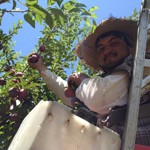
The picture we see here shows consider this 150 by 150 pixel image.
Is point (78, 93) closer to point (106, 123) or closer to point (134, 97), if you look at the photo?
point (106, 123)

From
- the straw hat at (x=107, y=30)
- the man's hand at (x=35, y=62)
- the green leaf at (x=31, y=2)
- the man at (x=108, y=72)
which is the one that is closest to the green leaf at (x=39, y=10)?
the green leaf at (x=31, y=2)

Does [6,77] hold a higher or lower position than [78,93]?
higher

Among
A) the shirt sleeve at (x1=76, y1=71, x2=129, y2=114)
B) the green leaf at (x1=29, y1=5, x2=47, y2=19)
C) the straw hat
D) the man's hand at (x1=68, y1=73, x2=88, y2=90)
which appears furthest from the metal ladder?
the straw hat

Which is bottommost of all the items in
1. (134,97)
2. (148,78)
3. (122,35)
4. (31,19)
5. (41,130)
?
(41,130)

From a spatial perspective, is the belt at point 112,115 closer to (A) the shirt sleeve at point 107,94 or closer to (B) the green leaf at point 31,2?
(A) the shirt sleeve at point 107,94

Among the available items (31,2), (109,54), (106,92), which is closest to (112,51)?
(109,54)

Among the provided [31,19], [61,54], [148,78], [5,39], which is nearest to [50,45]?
[61,54]

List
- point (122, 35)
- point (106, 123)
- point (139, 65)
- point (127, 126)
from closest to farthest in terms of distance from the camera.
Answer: point (127, 126), point (139, 65), point (106, 123), point (122, 35)

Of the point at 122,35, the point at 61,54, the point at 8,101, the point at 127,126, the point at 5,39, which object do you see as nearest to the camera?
the point at 127,126

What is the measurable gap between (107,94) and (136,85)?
0.40 meters

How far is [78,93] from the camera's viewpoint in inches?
93.0

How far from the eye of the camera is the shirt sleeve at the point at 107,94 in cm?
219

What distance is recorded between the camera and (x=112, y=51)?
273 cm

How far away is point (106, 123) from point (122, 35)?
940 millimetres
